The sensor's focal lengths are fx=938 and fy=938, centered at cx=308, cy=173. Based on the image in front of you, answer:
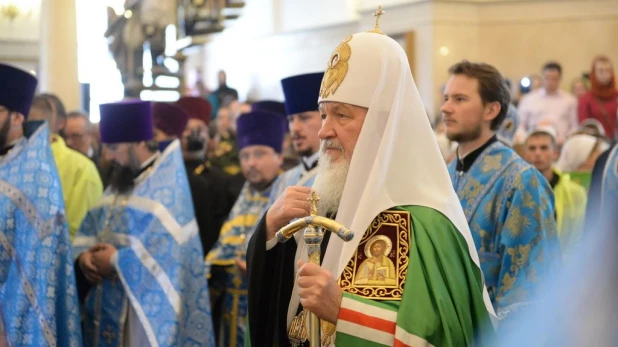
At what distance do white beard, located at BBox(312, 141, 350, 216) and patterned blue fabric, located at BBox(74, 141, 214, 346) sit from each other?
2417 millimetres

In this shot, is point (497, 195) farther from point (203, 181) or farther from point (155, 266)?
point (203, 181)

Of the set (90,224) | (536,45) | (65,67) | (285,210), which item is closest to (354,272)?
(285,210)

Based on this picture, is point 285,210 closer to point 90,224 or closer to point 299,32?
point 90,224

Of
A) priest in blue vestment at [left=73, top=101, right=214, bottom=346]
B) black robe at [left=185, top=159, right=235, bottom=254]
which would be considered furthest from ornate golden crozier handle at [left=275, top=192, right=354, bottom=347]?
black robe at [left=185, top=159, right=235, bottom=254]

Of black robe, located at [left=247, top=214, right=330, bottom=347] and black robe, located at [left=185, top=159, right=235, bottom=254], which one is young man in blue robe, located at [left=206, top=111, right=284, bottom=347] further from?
black robe, located at [left=247, top=214, right=330, bottom=347]

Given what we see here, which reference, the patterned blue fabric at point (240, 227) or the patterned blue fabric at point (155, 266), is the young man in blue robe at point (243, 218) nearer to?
the patterned blue fabric at point (240, 227)

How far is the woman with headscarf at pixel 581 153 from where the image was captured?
8031 mm

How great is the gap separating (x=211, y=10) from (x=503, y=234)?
15.0 m

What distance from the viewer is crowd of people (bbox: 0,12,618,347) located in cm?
287

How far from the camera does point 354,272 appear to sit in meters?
2.91

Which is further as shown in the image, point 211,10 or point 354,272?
point 211,10

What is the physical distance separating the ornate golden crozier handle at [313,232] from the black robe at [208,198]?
158 inches

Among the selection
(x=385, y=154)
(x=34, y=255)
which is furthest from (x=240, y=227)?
(x=385, y=154)

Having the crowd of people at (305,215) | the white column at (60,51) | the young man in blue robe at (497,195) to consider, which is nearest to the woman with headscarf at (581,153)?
the crowd of people at (305,215)
